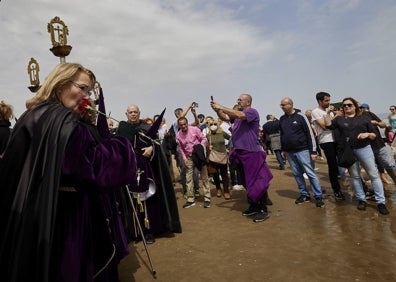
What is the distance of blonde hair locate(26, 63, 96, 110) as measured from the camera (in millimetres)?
2014

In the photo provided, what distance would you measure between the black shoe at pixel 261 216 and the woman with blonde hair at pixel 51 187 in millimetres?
4059

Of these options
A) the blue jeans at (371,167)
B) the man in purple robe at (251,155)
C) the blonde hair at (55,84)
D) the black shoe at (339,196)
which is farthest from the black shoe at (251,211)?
the blonde hair at (55,84)

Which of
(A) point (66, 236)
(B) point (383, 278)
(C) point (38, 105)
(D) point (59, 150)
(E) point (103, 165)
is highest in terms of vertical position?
(C) point (38, 105)

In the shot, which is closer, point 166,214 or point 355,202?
point 166,214

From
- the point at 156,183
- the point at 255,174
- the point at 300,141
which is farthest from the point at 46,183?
the point at 300,141

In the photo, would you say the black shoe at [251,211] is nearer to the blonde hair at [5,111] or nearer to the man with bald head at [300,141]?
the man with bald head at [300,141]

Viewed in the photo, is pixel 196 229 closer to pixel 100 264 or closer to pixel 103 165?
pixel 100 264

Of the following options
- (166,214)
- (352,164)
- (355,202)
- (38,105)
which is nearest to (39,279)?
(38,105)

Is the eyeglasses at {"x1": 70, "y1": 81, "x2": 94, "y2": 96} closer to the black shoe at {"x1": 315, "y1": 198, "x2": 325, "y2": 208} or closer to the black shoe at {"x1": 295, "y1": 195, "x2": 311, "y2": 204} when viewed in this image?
the black shoe at {"x1": 315, "y1": 198, "x2": 325, "y2": 208}

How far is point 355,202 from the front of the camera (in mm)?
6207

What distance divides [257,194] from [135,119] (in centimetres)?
254

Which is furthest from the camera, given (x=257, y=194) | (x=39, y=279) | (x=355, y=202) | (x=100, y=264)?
(x=355, y=202)

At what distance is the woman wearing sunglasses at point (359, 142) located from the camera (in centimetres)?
534

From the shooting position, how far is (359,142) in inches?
211
